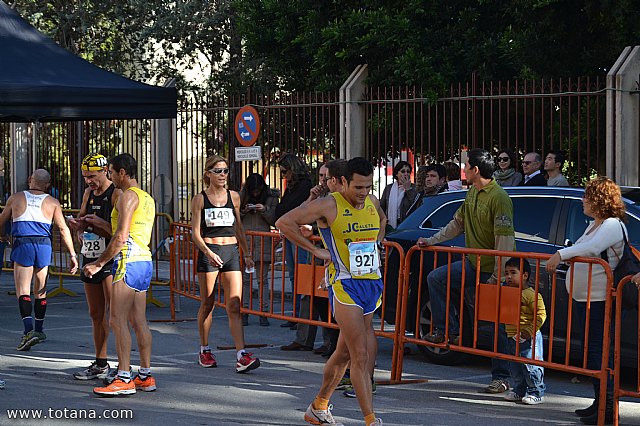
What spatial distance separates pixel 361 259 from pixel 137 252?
2.23 metres

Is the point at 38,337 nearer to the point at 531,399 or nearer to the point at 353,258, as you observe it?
the point at 353,258

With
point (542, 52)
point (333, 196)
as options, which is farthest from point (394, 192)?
point (333, 196)

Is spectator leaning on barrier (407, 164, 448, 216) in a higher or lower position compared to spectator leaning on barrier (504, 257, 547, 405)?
higher

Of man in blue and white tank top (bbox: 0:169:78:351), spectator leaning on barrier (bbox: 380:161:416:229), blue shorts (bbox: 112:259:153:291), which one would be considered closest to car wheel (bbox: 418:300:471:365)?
Answer: blue shorts (bbox: 112:259:153:291)

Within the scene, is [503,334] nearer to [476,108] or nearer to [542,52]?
[476,108]

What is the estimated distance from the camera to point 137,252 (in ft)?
29.1

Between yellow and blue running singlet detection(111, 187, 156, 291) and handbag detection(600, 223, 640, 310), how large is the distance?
3486 millimetres

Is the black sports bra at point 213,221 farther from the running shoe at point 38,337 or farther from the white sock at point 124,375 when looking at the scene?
the running shoe at point 38,337

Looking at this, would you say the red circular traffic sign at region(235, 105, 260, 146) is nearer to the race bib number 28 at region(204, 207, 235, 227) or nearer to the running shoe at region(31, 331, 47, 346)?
the running shoe at region(31, 331, 47, 346)

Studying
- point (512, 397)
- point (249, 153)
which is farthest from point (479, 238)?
point (249, 153)

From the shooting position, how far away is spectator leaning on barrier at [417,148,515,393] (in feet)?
29.3

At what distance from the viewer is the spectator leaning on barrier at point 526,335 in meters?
8.54

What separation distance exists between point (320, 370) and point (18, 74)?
526 centimetres

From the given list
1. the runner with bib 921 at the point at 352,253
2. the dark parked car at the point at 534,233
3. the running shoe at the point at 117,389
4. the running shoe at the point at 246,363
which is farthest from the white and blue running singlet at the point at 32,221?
the runner with bib 921 at the point at 352,253
